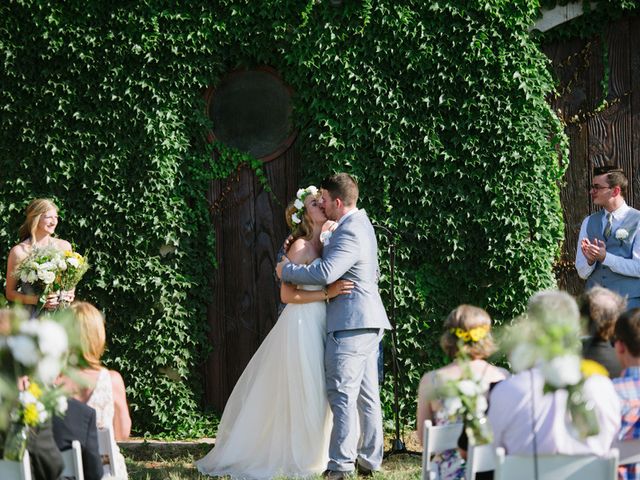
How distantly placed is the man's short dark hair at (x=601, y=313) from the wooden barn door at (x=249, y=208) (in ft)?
11.8

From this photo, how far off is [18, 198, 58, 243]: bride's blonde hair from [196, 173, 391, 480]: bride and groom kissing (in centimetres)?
189

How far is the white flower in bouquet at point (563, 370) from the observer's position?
283 cm

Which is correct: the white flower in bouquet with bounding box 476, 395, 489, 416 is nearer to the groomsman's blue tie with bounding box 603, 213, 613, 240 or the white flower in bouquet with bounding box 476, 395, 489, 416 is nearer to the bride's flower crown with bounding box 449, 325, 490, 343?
the bride's flower crown with bounding box 449, 325, 490, 343

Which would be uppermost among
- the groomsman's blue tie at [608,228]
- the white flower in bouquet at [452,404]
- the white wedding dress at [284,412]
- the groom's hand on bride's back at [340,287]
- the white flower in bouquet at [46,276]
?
the groomsman's blue tie at [608,228]

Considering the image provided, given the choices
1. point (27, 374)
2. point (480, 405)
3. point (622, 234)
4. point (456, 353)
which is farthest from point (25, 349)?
point (622, 234)

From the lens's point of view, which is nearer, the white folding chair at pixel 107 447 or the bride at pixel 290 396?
the white folding chair at pixel 107 447

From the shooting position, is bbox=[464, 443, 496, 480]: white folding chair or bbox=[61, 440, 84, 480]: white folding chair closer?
bbox=[464, 443, 496, 480]: white folding chair

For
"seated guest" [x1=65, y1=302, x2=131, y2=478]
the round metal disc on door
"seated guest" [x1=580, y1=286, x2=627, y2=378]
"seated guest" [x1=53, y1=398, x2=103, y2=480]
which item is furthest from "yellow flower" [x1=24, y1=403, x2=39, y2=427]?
the round metal disc on door

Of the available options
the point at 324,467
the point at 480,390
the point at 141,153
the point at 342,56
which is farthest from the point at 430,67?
the point at 480,390

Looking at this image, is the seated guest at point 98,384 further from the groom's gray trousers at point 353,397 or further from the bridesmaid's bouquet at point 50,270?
the bridesmaid's bouquet at point 50,270

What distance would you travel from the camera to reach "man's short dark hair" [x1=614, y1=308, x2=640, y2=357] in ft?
11.7

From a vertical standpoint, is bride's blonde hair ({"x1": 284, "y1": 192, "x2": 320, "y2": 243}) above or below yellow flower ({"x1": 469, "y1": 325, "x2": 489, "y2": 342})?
above

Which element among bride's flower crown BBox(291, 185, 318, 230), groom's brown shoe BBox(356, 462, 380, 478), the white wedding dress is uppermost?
bride's flower crown BBox(291, 185, 318, 230)

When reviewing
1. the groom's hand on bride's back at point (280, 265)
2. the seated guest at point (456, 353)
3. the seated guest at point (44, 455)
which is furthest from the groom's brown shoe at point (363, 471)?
the seated guest at point (44, 455)
